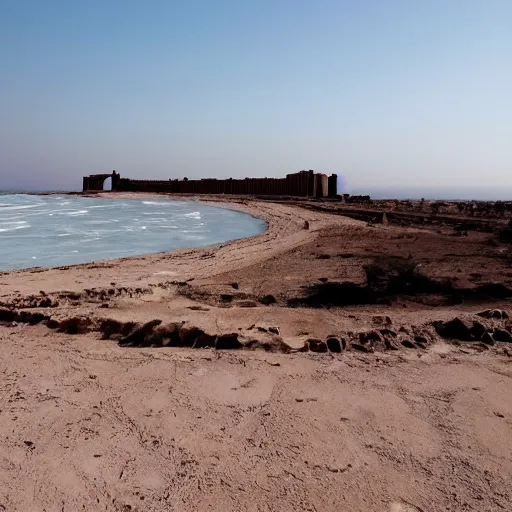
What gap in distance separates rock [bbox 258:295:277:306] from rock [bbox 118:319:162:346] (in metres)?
1.68

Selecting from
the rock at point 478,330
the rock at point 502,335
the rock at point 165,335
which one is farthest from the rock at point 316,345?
the rock at point 502,335

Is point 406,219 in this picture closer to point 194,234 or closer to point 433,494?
point 194,234

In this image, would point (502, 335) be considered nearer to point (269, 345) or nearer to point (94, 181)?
point (269, 345)

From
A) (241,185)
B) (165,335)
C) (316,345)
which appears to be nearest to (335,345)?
(316,345)

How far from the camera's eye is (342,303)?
6055 mm

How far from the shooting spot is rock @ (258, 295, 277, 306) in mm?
6133

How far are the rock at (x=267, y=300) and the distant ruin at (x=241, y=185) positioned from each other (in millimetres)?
30697

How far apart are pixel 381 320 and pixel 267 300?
1.61 metres

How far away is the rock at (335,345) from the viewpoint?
436 cm

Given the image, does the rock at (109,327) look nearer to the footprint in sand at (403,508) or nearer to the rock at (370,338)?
the rock at (370,338)

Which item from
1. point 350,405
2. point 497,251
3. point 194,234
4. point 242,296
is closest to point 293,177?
point 194,234

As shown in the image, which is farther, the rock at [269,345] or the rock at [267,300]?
the rock at [267,300]

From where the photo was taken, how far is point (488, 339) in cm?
457

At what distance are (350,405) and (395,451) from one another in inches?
22.3
